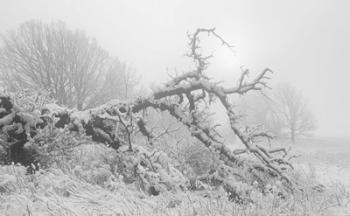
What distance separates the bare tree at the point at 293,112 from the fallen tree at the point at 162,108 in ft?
107

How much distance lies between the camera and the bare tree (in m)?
38.9

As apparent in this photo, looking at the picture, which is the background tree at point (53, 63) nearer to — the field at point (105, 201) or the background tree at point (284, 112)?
the field at point (105, 201)

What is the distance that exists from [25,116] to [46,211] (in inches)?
96.6

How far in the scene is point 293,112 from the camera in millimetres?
39281

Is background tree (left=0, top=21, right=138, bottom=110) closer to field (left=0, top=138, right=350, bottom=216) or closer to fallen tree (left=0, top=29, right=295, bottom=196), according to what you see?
fallen tree (left=0, top=29, right=295, bottom=196)

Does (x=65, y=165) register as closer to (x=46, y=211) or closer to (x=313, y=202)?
(x=46, y=211)

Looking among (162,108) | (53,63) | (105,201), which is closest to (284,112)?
(53,63)

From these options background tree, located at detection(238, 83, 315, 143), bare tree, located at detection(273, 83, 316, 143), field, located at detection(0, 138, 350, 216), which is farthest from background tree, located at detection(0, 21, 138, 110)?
bare tree, located at detection(273, 83, 316, 143)

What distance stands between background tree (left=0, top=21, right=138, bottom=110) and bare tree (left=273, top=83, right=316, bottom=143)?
24.1 meters

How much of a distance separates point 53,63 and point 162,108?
14.0m

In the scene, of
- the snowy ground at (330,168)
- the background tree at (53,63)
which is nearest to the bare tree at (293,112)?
the snowy ground at (330,168)

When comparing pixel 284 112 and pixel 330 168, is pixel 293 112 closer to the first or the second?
pixel 284 112

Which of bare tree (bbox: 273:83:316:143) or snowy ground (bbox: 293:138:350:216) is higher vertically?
bare tree (bbox: 273:83:316:143)

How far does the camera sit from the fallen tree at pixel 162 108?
5.50 m
